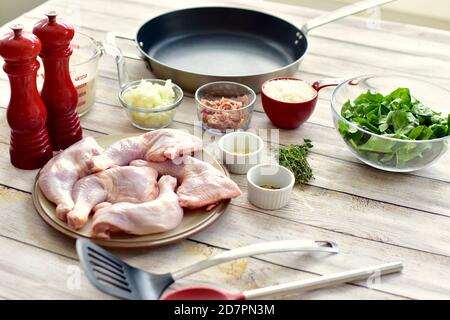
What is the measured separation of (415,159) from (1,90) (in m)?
1.13

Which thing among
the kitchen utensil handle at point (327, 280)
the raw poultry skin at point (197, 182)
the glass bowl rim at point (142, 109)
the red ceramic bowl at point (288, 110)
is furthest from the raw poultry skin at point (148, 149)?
the kitchen utensil handle at point (327, 280)

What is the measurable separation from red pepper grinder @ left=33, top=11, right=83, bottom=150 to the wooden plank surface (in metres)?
0.09

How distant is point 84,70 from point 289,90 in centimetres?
54

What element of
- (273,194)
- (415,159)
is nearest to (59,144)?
(273,194)

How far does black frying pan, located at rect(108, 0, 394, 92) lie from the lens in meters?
1.73

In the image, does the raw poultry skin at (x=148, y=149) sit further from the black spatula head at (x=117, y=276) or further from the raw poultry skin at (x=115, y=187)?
the black spatula head at (x=117, y=276)

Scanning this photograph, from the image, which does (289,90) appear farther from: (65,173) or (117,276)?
(117,276)

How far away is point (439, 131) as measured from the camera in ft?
4.60

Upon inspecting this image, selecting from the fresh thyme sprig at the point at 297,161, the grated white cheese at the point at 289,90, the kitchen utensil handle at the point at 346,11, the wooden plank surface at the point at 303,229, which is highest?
the kitchen utensil handle at the point at 346,11

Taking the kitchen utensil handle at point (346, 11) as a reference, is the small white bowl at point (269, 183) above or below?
below

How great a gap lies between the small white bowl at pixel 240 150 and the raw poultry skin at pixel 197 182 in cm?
9

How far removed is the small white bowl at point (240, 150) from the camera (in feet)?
4.60

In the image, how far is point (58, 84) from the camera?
1387 millimetres

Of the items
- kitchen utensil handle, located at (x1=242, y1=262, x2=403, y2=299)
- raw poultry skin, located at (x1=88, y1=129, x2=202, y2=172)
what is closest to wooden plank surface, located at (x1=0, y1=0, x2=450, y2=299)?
kitchen utensil handle, located at (x1=242, y1=262, x2=403, y2=299)
